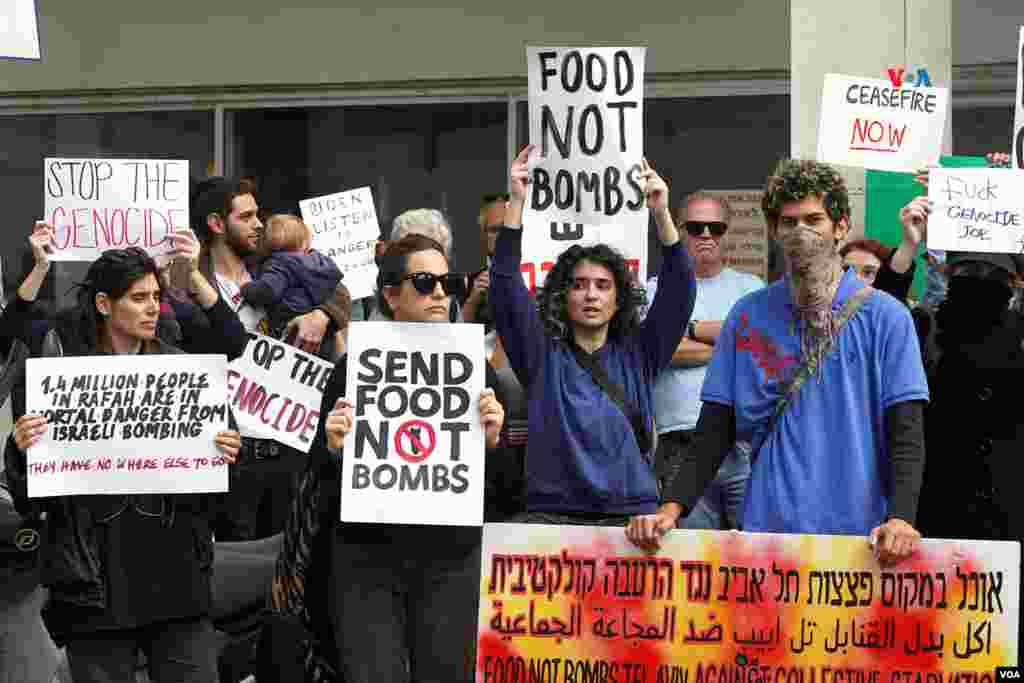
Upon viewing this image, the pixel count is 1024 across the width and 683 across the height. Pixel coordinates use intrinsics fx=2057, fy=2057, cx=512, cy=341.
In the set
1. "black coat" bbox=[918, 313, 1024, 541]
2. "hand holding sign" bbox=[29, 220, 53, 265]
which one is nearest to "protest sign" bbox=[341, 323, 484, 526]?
"black coat" bbox=[918, 313, 1024, 541]

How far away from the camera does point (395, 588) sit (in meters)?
6.08

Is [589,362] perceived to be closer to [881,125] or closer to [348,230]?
[881,125]

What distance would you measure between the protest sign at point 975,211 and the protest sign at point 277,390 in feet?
8.04

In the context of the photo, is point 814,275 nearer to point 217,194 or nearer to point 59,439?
point 59,439

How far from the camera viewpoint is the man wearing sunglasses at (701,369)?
7398mm

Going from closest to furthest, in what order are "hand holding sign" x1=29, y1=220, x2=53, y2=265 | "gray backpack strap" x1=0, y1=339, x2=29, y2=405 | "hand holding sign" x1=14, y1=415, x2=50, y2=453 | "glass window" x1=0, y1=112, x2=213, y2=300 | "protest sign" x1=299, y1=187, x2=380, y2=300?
"hand holding sign" x1=14, y1=415, x2=50, y2=453 → "gray backpack strap" x1=0, y1=339, x2=29, y2=405 → "hand holding sign" x1=29, y1=220, x2=53, y2=265 → "protest sign" x1=299, y1=187, x2=380, y2=300 → "glass window" x1=0, y1=112, x2=213, y2=300

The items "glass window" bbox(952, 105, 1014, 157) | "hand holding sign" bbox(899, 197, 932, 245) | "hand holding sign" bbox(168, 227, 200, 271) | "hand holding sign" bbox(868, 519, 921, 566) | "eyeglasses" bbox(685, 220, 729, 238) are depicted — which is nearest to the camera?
"hand holding sign" bbox(868, 519, 921, 566)

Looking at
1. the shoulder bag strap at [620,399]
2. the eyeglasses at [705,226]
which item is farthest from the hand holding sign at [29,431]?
the eyeglasses at [705,226]

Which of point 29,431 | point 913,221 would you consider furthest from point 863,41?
point 29,431

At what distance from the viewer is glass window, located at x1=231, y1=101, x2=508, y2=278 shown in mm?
13094

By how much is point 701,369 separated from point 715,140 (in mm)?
A: 4921

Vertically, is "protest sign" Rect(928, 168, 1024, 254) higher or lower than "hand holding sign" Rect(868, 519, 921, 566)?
higher

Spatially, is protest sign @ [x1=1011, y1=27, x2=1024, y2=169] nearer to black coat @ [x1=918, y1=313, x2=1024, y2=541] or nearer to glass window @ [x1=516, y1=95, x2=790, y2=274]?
black coat @ [x1=918, y1=313, x2=1024, y2=541]

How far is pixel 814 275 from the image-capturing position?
564 cm
